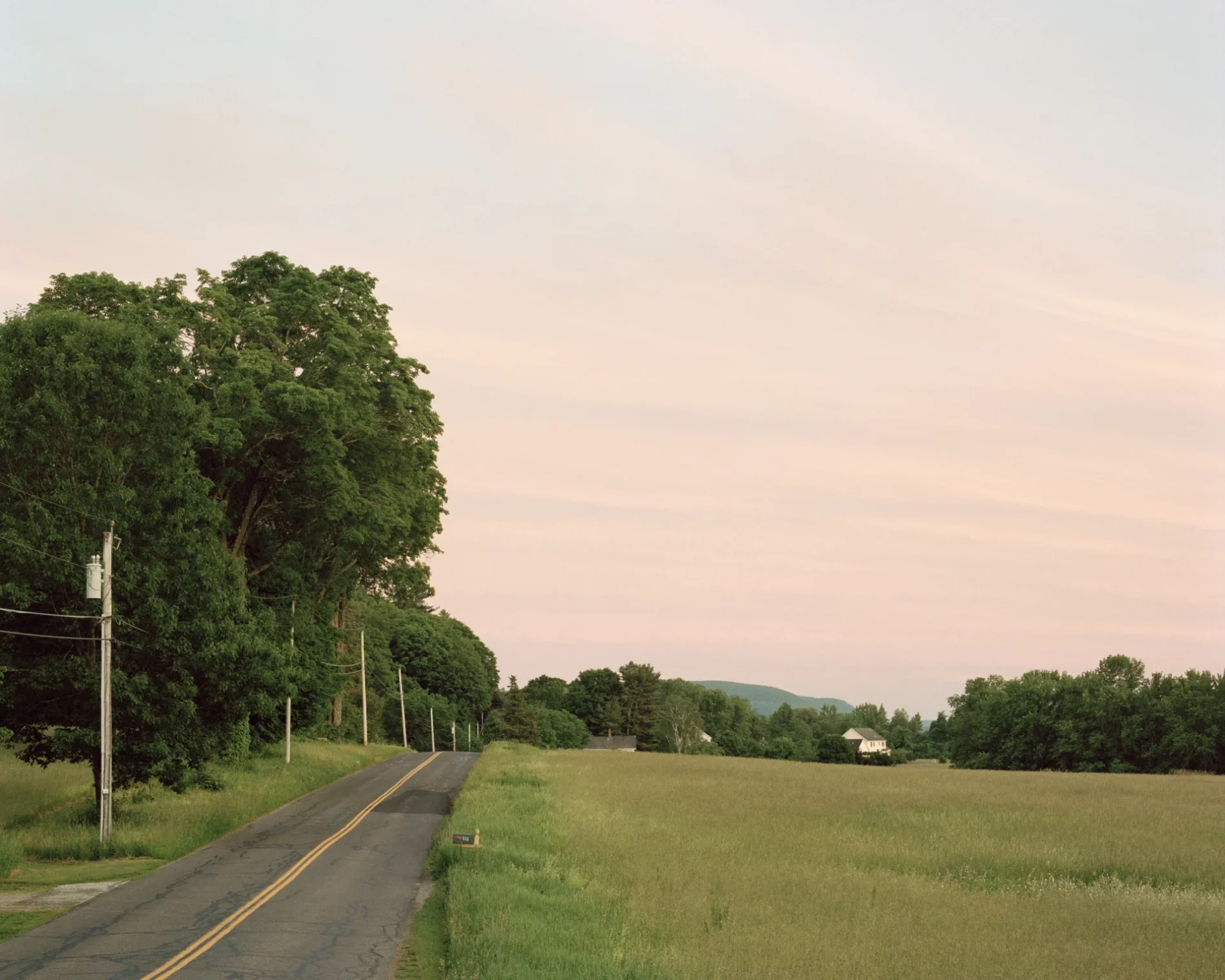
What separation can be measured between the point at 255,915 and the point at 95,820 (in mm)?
14182

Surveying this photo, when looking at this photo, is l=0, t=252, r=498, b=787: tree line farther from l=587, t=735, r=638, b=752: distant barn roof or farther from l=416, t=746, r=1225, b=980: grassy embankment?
l=587, t=735, r=638, b=752: distant barn roof

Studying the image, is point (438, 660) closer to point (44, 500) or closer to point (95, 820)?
point (95, 820)

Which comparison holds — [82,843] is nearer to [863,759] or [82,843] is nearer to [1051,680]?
[1051,680]

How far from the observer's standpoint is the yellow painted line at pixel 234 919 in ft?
51.9

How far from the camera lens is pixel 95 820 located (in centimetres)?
3145

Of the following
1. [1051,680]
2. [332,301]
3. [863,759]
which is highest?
[332,301]

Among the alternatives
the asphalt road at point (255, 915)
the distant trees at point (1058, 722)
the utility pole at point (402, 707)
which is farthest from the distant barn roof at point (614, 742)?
the asphalt road at point (255, 915)

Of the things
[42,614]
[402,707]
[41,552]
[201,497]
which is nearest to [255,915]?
[42,614]

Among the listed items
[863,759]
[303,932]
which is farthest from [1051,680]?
[303,932]

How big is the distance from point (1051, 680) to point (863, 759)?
34916mm

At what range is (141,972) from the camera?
15.5 meters

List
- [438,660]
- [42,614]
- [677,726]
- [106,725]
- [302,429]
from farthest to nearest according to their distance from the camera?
[677,726]
[438,660]
[302,429]
[42,614]
[106,725]

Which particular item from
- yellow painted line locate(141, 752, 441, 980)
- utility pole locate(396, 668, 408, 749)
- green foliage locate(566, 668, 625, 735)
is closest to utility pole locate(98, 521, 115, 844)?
yellow painted line locate(141, 752, 441, 980)

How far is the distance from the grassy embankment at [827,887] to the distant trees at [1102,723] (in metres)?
61.4
